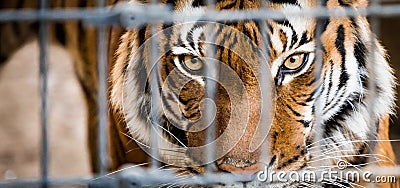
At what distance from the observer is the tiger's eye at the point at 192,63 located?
1525 millimetres

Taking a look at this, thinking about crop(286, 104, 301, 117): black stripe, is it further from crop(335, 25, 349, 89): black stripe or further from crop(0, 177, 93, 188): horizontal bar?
crop(0, 177, 93, 188): horizontal bar

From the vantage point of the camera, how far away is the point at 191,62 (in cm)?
154

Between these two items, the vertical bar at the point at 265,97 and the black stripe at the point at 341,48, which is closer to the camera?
the vertical bar at the point at 265,97

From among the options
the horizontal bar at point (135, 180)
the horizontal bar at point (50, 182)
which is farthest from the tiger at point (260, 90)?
the horizontal bar at point (50, 182)

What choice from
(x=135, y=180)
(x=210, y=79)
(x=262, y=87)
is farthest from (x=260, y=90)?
(x=135, y=180)

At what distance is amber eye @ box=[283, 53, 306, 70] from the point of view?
1529 mm

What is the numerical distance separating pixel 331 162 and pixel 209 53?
366 mm

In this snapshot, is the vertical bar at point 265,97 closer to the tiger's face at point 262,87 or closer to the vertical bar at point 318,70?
the tiger's face at point 262,87

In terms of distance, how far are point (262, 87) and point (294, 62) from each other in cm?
11

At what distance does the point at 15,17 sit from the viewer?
1.25 meters

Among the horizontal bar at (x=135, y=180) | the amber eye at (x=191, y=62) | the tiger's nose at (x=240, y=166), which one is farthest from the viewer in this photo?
the amber eye at (x=191, y=62)

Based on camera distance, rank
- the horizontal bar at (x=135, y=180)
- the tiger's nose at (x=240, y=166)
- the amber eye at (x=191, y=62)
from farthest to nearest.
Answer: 1. the amber eye at (x=191, y=62)
2. the tiger's nose at (x=240, y=166)
3. the horizontal bar at (x=135, y=180)

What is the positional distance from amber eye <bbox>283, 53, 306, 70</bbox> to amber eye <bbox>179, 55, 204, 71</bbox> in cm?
18

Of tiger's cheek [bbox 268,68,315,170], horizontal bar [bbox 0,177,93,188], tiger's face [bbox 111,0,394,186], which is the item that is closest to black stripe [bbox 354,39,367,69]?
tiger's face [bbox 111,0,394,186]
